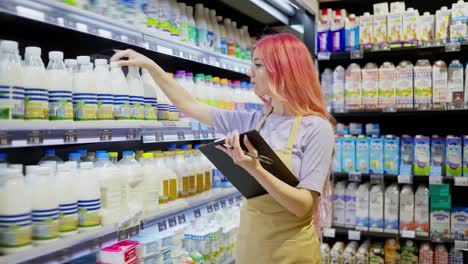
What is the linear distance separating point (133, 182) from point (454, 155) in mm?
2639

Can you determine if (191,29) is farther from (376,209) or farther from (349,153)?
(376,209)

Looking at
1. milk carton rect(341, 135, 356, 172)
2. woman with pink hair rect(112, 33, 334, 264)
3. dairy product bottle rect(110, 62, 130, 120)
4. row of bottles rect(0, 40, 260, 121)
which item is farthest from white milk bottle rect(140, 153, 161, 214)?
milk carton rect(341, 135, 356, 172)

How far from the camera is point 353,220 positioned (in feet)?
12.8

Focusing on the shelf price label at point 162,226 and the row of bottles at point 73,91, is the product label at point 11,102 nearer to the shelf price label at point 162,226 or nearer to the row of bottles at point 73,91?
the row of bottles at point 73,91

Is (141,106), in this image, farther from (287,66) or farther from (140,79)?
(287,66)

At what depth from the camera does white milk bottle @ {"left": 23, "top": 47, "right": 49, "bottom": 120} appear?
1601 mm

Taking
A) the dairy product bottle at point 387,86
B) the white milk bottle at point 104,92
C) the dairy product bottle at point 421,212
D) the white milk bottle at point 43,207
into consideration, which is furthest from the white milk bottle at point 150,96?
the dairy product bottle at point 421,212

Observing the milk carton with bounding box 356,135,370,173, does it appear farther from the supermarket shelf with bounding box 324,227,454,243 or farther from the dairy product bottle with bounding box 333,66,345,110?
the supermarket shelf with bounding box 324,227,454,243

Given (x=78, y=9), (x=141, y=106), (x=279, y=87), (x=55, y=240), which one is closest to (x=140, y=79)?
(x=141, y=106)

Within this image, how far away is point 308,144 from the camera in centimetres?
197

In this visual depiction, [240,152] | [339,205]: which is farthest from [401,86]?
[240,152]

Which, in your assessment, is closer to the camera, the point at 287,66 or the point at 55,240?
the point at 55,240

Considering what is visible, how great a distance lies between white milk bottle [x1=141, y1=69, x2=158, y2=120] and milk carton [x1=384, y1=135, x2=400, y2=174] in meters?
2.21

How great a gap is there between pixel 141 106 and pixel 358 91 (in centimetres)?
225
